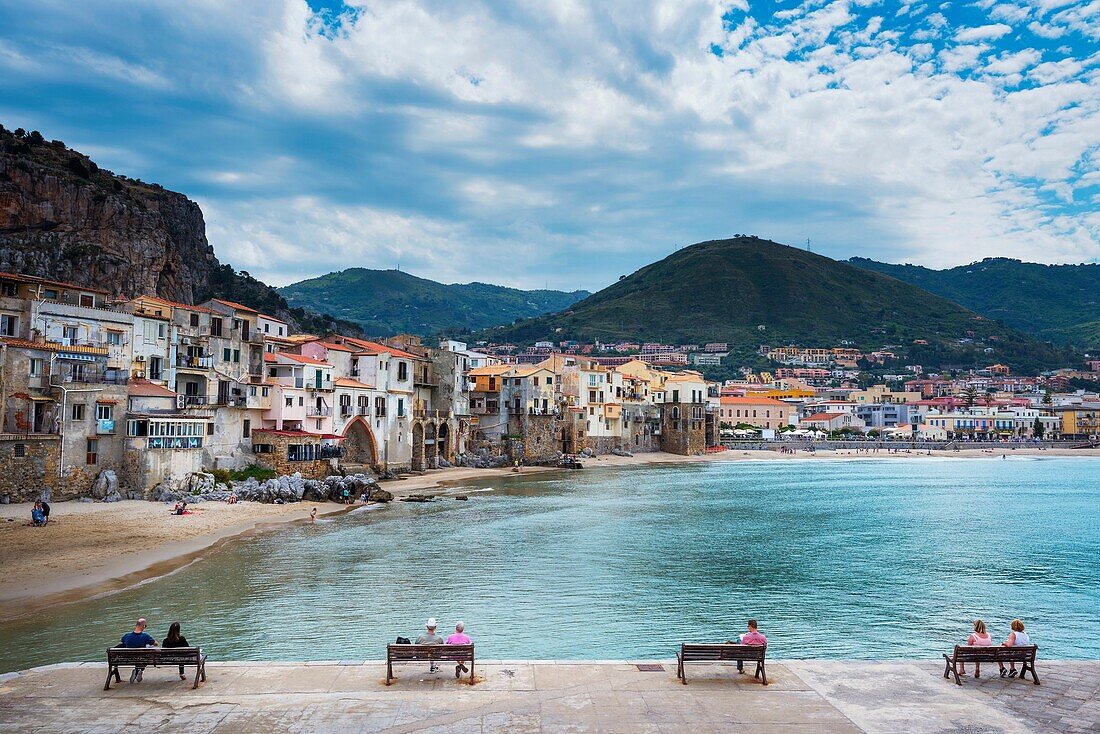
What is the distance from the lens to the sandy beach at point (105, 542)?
27.4 metres

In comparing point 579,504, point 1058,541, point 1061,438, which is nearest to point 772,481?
point 579,504

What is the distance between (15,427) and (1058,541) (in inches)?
2224

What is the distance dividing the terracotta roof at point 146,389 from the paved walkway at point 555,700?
36.1 meters

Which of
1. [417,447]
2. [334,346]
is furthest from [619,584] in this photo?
[417,447]

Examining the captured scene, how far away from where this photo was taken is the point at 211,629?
23.2 metres

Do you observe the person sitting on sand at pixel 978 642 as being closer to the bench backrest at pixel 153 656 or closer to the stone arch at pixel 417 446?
the bench backrest at pixel 153 656

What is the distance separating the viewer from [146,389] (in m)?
49.0

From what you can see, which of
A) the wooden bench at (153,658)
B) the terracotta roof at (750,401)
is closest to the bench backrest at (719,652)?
the wooden bench at (153,658)

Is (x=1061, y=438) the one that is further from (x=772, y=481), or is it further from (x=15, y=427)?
(x=15, y=427)

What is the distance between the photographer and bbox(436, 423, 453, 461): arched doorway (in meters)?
83.7

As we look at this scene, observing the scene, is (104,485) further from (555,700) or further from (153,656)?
(555,700)

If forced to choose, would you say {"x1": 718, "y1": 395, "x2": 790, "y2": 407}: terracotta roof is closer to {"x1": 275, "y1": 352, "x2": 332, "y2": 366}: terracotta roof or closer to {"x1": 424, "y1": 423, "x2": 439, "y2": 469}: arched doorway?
{"x1": 424, "y1": 423, "x2": 439, "y2": 469}: arched doorway

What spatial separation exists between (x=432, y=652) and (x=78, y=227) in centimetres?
9920

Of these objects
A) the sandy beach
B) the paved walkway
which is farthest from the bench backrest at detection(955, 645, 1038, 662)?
the sandy beach
